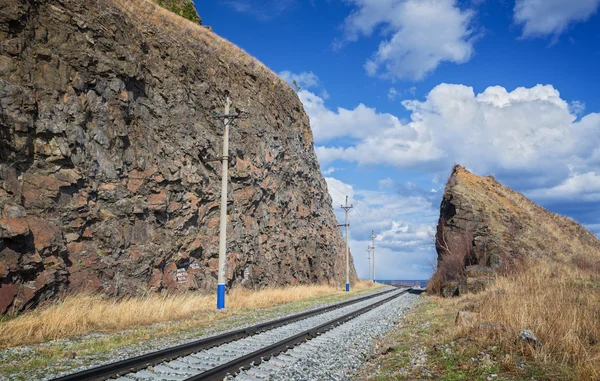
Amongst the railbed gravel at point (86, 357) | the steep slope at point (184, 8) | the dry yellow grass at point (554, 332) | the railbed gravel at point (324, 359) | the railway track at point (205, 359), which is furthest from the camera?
the steep slope at point (184, 8)

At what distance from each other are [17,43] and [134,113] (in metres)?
5.44

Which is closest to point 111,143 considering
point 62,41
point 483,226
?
point 62,41

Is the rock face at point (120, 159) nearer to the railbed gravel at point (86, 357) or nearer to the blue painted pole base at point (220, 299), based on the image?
the blue painted pole base at point (220, 299)

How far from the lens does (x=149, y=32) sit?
71.2ft

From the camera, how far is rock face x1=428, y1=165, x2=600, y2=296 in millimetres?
23906

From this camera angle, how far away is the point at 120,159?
17.0m

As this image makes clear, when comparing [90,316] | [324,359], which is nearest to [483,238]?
[324,359]

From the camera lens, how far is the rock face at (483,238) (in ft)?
78.4

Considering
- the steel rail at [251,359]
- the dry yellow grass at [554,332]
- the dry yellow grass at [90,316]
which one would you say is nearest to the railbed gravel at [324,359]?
the steel rail at [251,359]

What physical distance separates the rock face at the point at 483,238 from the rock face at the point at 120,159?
465 inches

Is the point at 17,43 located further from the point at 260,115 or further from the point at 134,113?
the point at 260,115

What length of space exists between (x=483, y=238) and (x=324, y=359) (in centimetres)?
2157

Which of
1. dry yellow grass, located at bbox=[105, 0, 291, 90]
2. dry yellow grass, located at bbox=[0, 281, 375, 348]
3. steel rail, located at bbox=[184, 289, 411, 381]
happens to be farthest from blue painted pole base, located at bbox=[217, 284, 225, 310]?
dry yellow grass, located at bbox=[105, 0, 291, 90]

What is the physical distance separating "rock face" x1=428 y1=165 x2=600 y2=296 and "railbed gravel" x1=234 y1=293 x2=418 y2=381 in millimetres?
13046
